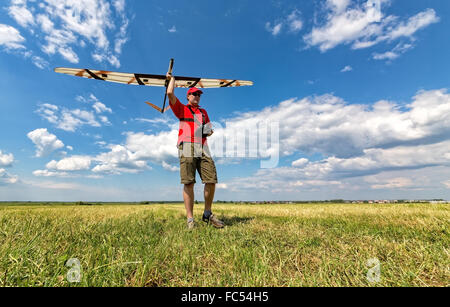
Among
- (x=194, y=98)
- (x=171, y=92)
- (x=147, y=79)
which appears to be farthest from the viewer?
(x=147, y=79)

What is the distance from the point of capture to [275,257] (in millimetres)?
2273

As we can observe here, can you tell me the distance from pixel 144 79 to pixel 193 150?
11.5 ft

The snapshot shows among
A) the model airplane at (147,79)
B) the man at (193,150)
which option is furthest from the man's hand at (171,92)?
the model airplane at (147,79)

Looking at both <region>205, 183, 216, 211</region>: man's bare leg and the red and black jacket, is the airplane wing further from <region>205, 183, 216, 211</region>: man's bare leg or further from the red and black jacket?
<region>205, 183, 216, 211</region>: man's bare leg

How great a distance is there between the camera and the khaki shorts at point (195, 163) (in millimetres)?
5097

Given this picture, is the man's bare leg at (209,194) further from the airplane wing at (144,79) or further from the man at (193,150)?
the airplane wing at (144,79)

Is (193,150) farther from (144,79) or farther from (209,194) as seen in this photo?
(144,79)

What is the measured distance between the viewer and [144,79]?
684cm

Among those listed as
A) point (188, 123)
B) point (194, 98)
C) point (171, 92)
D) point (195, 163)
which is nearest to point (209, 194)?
point (195, 163)

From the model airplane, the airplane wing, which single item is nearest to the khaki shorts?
the model airplane

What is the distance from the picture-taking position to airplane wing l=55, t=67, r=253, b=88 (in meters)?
6.25

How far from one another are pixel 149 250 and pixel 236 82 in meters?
6.41
